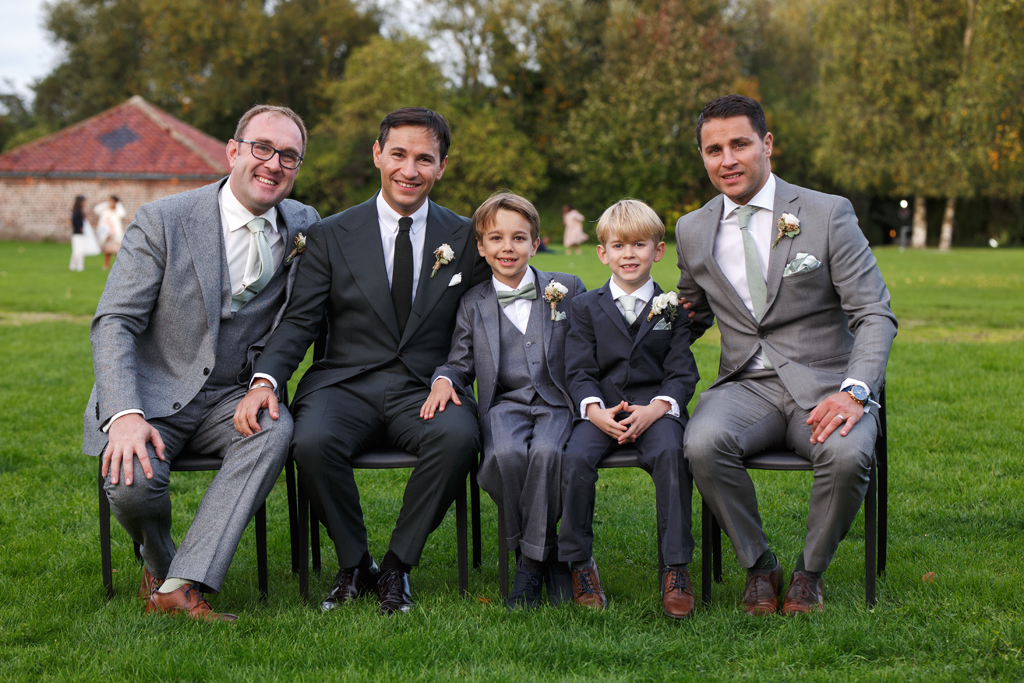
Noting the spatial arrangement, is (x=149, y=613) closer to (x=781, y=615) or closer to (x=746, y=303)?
(x=781, y=615)

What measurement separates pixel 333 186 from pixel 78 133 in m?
10.8

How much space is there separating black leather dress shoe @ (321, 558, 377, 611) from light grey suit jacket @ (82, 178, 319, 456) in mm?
964

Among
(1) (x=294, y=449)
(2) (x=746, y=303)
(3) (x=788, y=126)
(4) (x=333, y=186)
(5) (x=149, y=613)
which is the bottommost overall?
(5) (x=149, y=613)

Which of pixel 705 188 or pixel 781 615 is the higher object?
pixel 705 188

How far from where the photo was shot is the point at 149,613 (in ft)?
10.8

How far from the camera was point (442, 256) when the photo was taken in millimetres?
3982

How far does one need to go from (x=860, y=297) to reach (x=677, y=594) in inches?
54.8

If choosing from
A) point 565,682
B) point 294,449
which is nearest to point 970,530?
point 565,682

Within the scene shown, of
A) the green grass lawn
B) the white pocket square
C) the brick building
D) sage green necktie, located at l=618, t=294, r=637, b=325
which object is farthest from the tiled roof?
the white pocket square

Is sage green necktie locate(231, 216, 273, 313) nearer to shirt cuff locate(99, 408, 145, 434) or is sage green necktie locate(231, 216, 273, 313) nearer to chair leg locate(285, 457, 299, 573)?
shirt cuff locate(99, 408, 145, 434)

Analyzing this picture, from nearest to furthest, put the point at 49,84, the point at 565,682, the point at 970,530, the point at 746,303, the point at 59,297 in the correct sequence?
the point at 565,682
the point at 746,303
the point at 970,530
the point at 59,297
the point at 49,84

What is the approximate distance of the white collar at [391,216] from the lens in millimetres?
4078

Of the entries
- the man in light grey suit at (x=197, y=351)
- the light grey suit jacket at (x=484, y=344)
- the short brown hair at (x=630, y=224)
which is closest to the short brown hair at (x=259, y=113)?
the man in light grey suit at (x=197, y=351)

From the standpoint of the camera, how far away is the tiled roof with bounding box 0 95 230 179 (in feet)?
113
